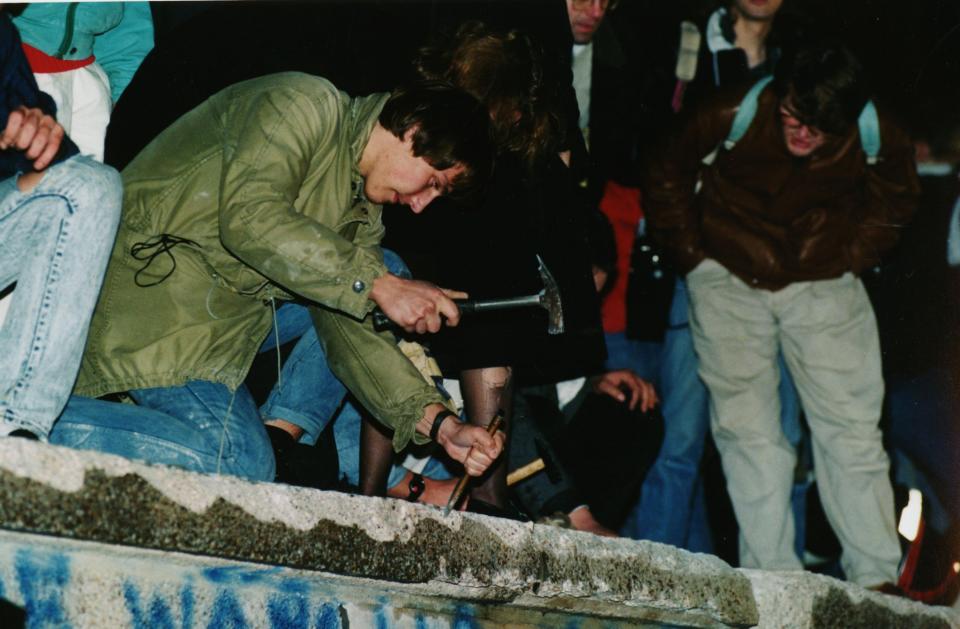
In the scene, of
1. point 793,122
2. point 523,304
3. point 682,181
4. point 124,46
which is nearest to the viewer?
point 523,304

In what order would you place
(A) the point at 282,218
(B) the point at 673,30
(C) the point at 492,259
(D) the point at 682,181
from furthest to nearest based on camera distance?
(B) the point at 673,30
(D) the point at 682,181
(C) the point at 492,259
(A) the point at 282,218

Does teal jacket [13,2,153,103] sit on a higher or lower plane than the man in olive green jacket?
higher

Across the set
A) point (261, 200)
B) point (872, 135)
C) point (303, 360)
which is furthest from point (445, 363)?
point (872, 135)

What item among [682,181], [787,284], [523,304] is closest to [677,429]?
[787,284]

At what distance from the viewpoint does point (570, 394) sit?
454 centimetres

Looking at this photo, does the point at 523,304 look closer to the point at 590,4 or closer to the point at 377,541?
the point at 377,541

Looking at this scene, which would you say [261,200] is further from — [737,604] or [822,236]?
[822,236]

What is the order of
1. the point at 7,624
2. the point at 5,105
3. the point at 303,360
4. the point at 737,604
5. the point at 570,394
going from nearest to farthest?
the point at 7,624 → the point at 5,105 → the point at 303,360 → the point at 737,604 → the point at 570,394

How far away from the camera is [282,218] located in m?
2.91

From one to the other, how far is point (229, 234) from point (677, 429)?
7.71 ft

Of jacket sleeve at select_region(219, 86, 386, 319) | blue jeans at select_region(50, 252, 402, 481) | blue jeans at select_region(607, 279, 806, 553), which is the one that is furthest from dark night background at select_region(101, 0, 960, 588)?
blue jeans at select_region(50, 252, 402, 481)

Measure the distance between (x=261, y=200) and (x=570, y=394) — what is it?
1.94m

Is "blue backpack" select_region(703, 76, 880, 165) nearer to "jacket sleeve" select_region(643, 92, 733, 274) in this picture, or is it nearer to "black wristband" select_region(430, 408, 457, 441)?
"jacket sleeve" select_region(643, 92, 733, 274)

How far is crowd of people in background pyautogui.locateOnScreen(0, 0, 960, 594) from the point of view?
294 centimetres
